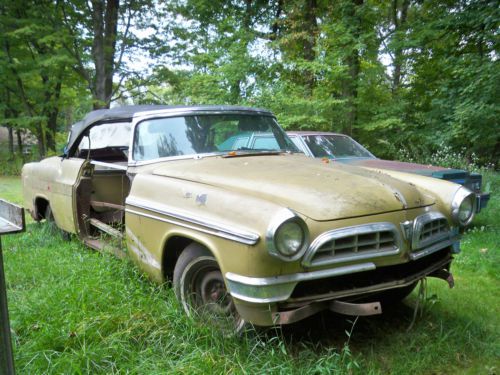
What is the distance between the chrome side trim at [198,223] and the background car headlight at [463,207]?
1768 mm

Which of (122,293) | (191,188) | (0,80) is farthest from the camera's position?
(0,80)

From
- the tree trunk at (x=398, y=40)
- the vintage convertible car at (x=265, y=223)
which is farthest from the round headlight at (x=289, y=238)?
the tree trunk at (x=398, y=40)

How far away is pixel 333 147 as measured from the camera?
720cm

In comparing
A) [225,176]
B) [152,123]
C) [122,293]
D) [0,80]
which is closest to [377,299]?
[225,176]

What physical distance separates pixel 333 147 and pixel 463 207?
4.03m

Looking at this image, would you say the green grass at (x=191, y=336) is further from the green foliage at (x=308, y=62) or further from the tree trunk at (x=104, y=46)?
the tree trunk at (x=104, y=46)

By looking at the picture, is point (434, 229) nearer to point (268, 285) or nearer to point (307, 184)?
point (307, 184)

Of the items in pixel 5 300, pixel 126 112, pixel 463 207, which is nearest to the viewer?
pixel 5 300

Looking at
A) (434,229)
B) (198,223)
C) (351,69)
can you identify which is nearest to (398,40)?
(351,69)

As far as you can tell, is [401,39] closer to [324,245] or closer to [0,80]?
[324,245]

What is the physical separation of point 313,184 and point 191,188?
868mm

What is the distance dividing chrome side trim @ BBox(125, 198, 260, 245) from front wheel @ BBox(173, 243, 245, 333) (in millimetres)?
206

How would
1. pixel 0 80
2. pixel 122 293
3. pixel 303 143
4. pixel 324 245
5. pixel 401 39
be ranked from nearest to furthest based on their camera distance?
pixel 324 245, pixel 122 293, pixel 303 143, pixel 401 39, pixel 0 80

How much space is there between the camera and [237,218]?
2.52 meters
